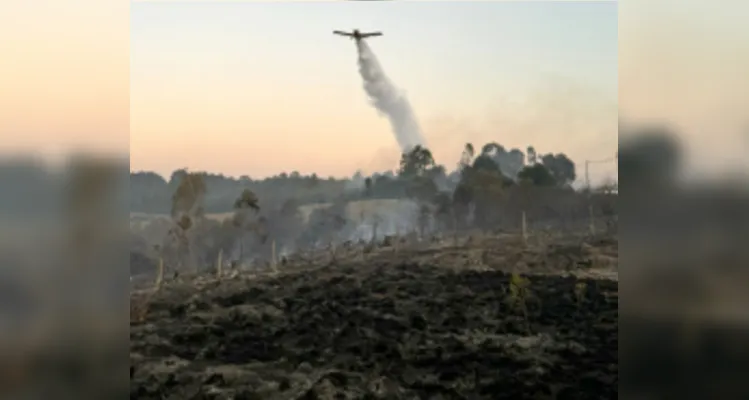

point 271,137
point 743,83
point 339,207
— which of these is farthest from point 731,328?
point 271,137

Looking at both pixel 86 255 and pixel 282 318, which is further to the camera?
pixel 282 318

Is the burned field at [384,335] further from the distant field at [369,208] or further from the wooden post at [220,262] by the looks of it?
the distant field at [369,208]

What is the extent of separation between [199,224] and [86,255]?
41 centimetres

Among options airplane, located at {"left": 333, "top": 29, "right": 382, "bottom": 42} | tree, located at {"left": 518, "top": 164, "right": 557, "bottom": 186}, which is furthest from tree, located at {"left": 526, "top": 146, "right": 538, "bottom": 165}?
airplane, located at {"left": 333, "top": 29, "right": 382, "bottom": 42}

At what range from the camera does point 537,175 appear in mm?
2303

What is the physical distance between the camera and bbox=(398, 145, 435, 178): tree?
90.4 inches

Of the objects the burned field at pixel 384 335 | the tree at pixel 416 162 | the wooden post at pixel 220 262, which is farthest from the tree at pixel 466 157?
the wooden post at pixel 220 262

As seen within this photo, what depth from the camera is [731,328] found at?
1956mm

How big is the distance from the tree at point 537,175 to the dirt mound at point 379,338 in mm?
349

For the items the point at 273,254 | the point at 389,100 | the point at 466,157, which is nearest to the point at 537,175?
the point at 466,157

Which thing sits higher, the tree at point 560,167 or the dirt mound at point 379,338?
the tree at point 560,167

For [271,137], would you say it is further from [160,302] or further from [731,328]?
[731,328]

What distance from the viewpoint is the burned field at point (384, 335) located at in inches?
86.0

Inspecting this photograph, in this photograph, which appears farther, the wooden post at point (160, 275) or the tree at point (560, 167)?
the tree at point (560, 167)
